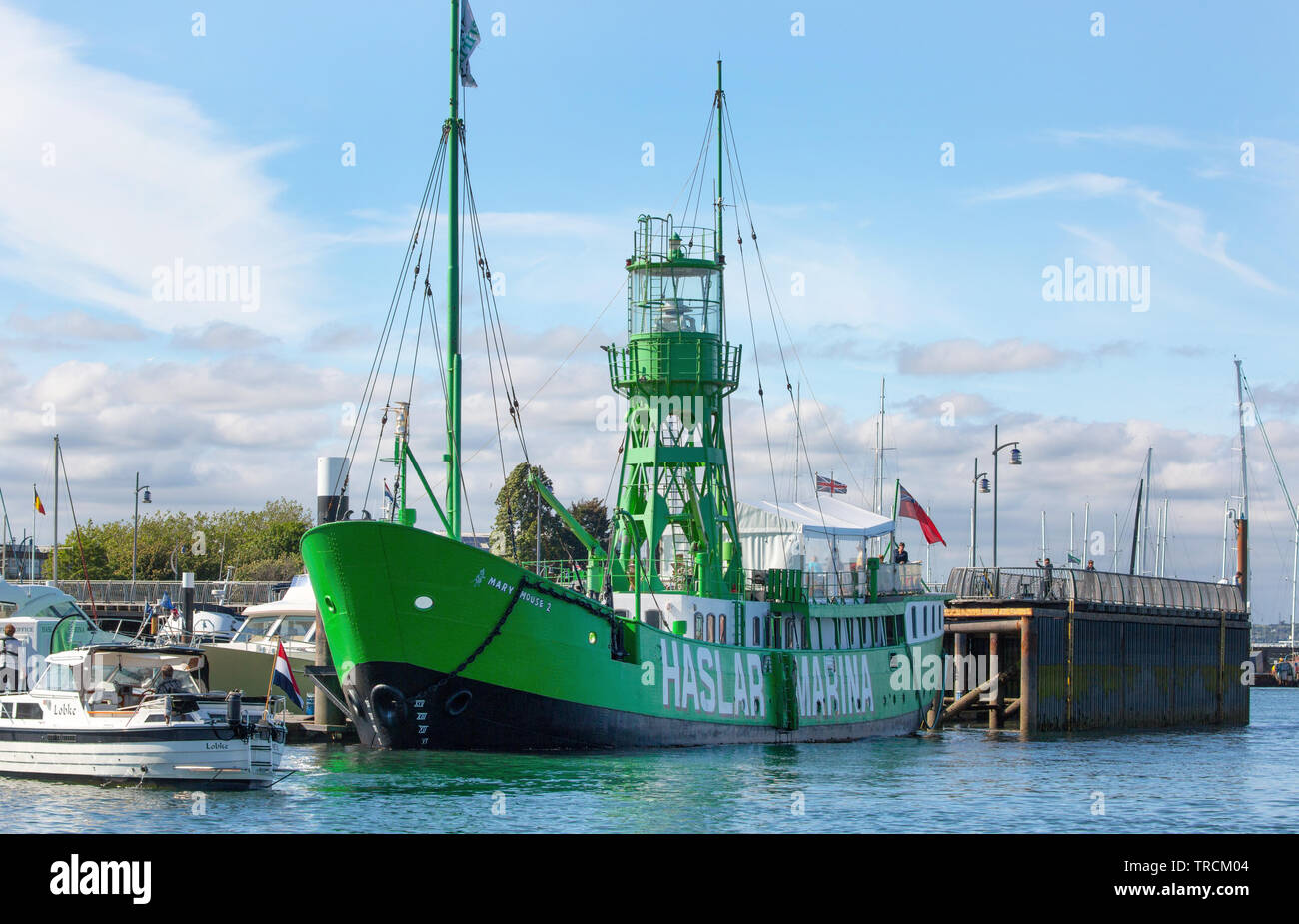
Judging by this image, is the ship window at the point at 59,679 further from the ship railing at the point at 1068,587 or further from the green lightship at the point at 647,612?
the ship railing at the point at 1068,587

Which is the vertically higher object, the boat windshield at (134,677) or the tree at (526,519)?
the tree at (526,519)

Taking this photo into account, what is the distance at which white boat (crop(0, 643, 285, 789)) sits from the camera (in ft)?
90.7

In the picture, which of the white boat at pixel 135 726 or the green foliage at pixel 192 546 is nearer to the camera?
the white boat at pixel 135 726

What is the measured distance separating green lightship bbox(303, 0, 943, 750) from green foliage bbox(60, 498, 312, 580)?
5951 centimetres

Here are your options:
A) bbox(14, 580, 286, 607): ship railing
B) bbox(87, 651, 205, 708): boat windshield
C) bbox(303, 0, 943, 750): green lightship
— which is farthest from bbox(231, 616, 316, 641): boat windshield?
bbox(14, 580, 286, 607): ship railing

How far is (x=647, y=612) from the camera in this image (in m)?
39.7

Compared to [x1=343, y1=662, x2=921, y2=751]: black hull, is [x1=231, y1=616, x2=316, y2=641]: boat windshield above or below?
above

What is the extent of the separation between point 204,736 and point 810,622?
70.9 ft

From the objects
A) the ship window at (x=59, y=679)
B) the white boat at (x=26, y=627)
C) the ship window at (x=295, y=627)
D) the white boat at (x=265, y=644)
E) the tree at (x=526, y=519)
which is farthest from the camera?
the tree at (x=526, y=519)

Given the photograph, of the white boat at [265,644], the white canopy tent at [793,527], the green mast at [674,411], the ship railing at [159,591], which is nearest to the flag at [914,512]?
the white canopy tent at [793,527]

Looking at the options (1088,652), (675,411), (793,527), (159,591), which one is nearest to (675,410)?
(675,411)

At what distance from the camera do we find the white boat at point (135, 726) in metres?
27.7

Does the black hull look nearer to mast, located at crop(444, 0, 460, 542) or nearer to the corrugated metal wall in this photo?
mast, located at crop(444, 0, 460, 542)

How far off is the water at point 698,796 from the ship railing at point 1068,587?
16941 mm
